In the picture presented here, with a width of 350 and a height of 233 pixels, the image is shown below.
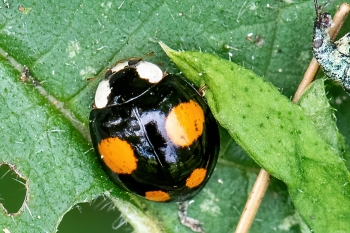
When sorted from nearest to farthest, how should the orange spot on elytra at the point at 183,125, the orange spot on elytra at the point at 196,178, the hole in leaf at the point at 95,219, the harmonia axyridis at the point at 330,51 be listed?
the orange spot on elytra at the point at 183,125 → the orange spot on elytra at the point at 196,178 → the harmonia axyridis at the point at 330,51 → the hole in leaf at the point at 95,219

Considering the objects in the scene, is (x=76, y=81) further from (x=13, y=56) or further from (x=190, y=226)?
(x=190, y=226)

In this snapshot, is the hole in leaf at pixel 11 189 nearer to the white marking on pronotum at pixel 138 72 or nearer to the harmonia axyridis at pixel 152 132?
the harmonia axyridis at pixel 152 132

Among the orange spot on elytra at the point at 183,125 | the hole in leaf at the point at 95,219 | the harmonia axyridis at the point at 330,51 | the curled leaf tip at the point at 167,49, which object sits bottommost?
the hole in leaf at the point at 95,219

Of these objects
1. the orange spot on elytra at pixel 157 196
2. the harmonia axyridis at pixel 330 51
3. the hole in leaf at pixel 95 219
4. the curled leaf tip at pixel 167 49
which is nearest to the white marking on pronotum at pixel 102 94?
the curled leaf tip at pixel 167 49

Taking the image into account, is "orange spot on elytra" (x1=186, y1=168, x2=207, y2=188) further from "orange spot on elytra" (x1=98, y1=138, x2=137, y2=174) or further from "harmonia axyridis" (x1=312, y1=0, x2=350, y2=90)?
"harmonia axyridis" (x1=312, y1=0, x2=350, y2=90)

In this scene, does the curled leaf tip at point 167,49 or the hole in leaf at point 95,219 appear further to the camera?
the hole in leaf at point 95,219

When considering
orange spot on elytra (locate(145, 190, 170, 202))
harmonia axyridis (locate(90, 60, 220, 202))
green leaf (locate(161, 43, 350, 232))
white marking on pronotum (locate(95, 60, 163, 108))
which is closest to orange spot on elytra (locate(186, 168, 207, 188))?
harmonia axyridis (locate(90, 60, 220, 202))
